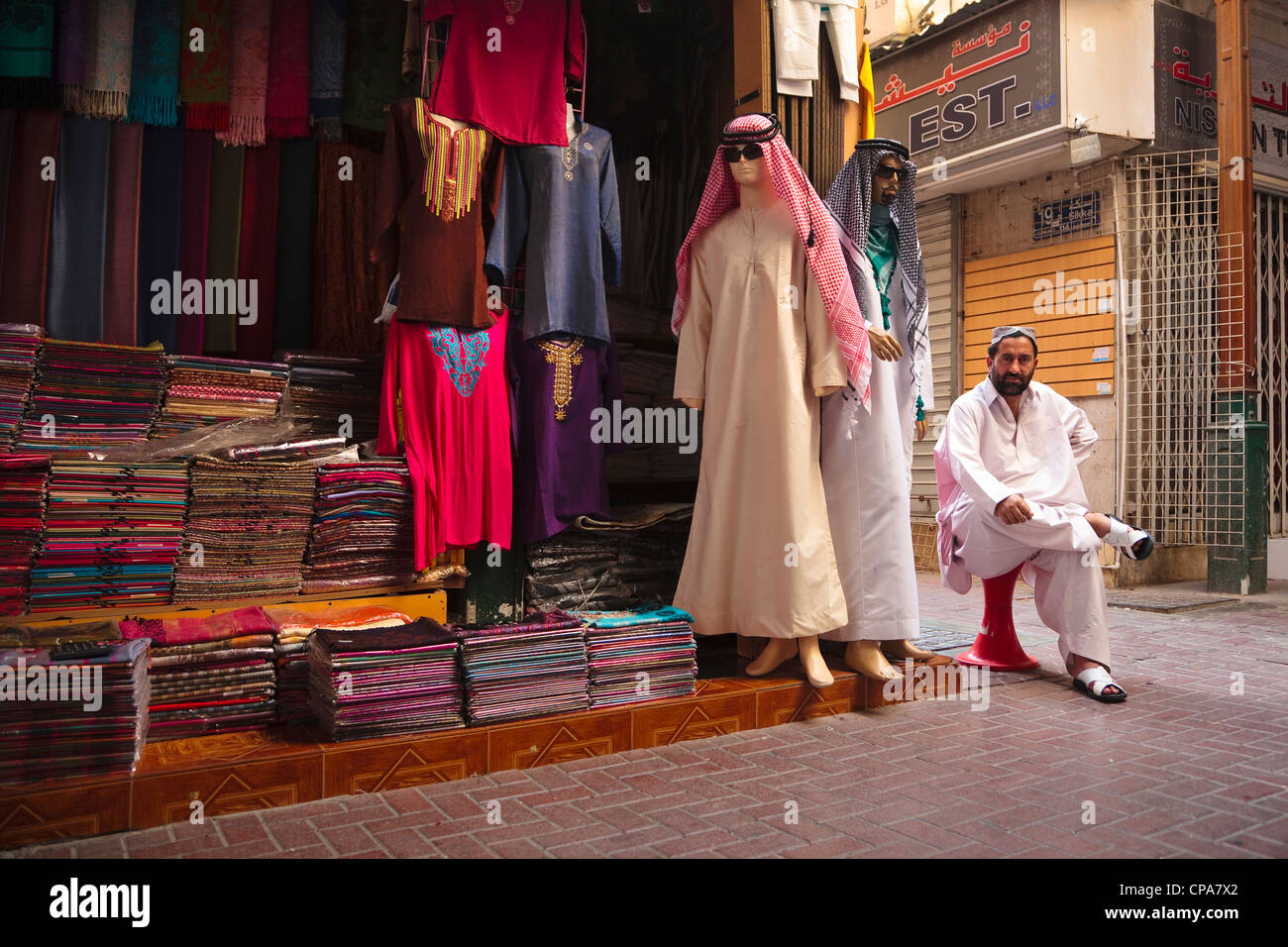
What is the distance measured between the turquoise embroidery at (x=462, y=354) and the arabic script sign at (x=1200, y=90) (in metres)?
6.69

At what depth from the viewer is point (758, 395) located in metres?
3.83

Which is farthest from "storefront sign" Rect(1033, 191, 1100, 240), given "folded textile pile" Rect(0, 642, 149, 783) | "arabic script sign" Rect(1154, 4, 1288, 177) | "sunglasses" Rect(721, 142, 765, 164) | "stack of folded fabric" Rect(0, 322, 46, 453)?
"folded textile pile" Rect(0, 642, 149, 783)

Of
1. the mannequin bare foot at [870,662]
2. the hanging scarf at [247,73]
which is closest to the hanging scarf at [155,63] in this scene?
the hanging scarf at [247,73]

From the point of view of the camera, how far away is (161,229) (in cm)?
414

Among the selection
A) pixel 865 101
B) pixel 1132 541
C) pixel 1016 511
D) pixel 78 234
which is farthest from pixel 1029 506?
pixel 78 234

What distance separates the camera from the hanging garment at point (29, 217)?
385 cm

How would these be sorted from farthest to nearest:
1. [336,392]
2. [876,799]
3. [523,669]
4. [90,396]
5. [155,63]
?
[336,392]
[155,63]
[90,396]
[523,669]
[876,799]

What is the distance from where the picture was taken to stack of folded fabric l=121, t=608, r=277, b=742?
3.03 metres

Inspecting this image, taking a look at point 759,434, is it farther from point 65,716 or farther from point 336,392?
point 65,716

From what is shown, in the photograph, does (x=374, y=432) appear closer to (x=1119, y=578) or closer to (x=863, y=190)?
(x=863, y=190)

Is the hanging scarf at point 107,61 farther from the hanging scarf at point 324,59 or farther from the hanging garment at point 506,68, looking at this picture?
the hanging garment at point 506,68

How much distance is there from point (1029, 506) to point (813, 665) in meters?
1.25

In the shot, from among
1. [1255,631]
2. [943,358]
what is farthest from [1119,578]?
[943,358]

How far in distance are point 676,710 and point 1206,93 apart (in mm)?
8006
